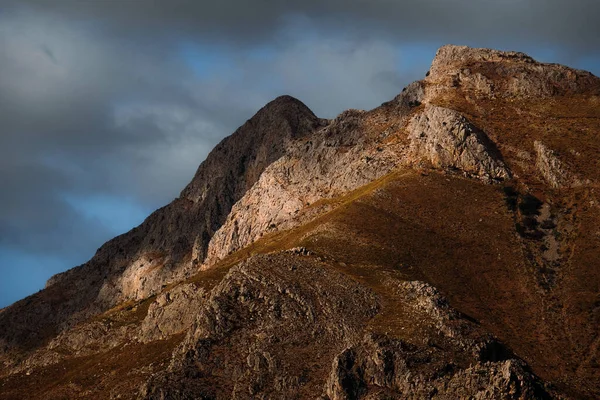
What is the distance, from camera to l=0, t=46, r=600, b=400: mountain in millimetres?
103375

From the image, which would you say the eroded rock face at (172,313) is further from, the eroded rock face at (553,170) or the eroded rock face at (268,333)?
the eroded rock face at (553,170)

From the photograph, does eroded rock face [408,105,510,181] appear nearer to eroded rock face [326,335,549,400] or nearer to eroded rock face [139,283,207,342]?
eroded rock face [139,283,207,342]

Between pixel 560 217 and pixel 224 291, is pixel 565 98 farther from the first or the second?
pixel 224 291

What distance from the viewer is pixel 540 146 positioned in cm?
17662

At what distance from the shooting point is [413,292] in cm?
12181

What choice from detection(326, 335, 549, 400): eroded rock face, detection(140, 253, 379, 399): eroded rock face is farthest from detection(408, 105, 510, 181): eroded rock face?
detection(326, 335, 549, 400): eroded rock face

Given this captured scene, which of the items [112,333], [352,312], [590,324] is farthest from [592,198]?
[112,333]

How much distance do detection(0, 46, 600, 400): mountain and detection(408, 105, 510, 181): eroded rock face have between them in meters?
0.31

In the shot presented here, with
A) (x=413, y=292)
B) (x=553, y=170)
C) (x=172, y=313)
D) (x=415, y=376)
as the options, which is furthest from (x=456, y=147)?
(x=415, y=376)

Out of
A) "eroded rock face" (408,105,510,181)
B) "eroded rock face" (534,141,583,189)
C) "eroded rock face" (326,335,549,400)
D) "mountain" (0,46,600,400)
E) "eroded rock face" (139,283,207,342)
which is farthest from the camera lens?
"eroded rock face" (408,105,510,181)

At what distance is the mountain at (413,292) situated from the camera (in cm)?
10338

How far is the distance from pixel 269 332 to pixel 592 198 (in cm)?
7423

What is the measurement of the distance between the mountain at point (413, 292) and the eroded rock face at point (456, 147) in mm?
309

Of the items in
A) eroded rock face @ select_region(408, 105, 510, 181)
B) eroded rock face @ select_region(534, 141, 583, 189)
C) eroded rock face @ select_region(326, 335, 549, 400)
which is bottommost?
eroded rock face @ select_region(326, 335, 549, 400)
